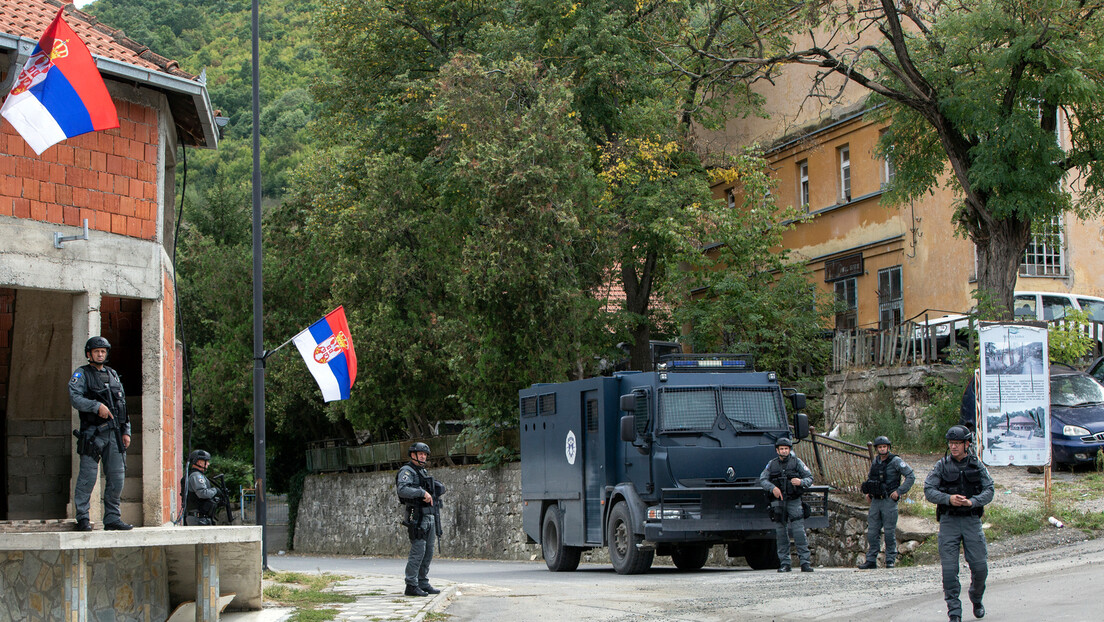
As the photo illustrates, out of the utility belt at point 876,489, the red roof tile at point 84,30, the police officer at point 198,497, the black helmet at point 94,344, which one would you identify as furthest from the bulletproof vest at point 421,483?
the utility belt at point 876,489

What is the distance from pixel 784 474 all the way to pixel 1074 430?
21.9 ft

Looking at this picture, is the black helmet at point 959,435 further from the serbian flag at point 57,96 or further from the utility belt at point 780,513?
the serbian flag at point 57,96

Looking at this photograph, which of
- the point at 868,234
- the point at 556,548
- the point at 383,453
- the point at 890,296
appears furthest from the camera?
the point at 383,453

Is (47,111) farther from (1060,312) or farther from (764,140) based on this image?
(764,140)

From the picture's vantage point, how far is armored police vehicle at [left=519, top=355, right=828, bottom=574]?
16.3 m

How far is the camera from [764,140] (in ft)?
117

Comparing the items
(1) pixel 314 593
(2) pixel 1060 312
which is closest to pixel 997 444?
(1) pixel 314 593

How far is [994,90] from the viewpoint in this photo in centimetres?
2311

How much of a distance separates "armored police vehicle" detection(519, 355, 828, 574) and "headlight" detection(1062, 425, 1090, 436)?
5.05 meters

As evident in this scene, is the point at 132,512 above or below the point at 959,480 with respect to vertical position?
below

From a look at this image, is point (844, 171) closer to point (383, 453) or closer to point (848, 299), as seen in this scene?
point (848, 299)

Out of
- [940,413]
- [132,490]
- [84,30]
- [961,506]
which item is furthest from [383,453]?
[961,506]

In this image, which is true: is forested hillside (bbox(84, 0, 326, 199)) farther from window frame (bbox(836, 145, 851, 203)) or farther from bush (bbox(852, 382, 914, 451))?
bush (bbox(852, 382, 914, 451))

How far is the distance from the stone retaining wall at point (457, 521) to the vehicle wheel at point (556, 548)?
8.87 feet
